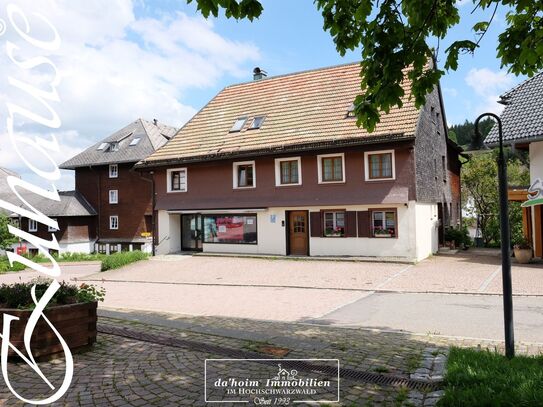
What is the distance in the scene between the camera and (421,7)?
18.8ft

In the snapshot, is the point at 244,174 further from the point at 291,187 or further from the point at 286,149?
the point at 286,149

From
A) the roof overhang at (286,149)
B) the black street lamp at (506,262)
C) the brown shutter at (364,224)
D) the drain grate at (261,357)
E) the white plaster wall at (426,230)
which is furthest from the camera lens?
the brown shutter at (364,224)

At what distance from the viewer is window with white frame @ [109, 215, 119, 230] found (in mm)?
43938

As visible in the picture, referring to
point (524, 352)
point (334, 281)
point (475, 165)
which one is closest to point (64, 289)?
point (524, 352)

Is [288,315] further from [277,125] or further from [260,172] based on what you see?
Result: [277,125]

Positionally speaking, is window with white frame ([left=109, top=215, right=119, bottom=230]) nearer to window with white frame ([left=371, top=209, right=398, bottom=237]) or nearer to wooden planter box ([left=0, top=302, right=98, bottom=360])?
window with white frame ([left=371, top=209, right=398, bottom=237])

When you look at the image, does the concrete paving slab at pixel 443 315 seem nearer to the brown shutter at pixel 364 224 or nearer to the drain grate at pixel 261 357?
the drain grate at pixel 261 357

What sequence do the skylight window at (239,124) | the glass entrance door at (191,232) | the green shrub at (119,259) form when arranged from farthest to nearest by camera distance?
the glass entrance door at (191,232), the skylight window at (239,124), the green shrub at (119,259)

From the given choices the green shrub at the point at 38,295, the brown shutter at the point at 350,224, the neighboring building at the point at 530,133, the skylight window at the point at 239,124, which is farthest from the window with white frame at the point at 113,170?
the green shrub at the point at 38,295

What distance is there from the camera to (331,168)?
23000mm

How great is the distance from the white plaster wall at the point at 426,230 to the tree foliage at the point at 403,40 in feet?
51.4

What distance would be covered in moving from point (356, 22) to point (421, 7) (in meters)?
0.79

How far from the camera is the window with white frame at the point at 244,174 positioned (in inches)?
989

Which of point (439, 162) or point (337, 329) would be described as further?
point (439, 162)
